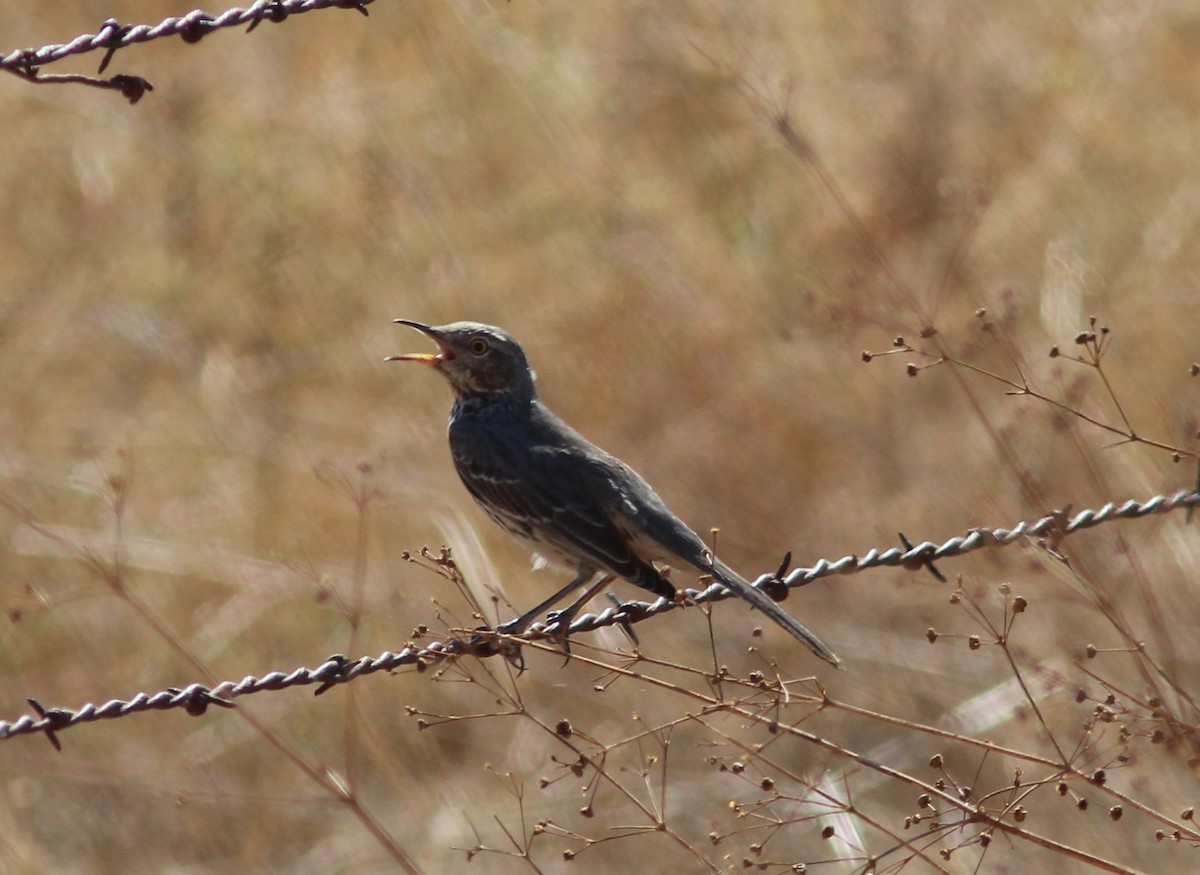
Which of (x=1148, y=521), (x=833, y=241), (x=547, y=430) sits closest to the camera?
(x=547, y=430)

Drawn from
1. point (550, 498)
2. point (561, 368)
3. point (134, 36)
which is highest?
point (134, 36)

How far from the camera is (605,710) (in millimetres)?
10336

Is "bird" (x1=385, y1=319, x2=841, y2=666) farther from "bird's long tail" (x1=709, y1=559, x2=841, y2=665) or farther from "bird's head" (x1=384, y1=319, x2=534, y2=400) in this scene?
"bird's long tail" (x1=709, y1=559, x2=841, y2=665)

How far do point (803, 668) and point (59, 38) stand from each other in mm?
8362

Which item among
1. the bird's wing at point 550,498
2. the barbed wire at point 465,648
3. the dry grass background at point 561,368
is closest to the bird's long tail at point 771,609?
the barbed wire at point 465,648

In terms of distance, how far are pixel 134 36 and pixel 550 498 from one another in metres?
2.95

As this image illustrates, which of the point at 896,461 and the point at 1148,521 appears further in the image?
the point at 896,461

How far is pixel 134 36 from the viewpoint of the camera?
5.15 m

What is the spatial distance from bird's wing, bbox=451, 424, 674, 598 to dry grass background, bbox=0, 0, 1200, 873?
1.40 meters

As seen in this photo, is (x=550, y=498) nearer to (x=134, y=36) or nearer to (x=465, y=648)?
(x=465, y=648)

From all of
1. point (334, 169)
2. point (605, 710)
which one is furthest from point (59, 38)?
point (605, 710)

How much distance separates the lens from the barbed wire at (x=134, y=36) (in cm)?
479

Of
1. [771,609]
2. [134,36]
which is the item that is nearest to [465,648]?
[771,609]

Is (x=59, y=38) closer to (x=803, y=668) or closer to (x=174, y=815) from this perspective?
(x=174, y=815)
